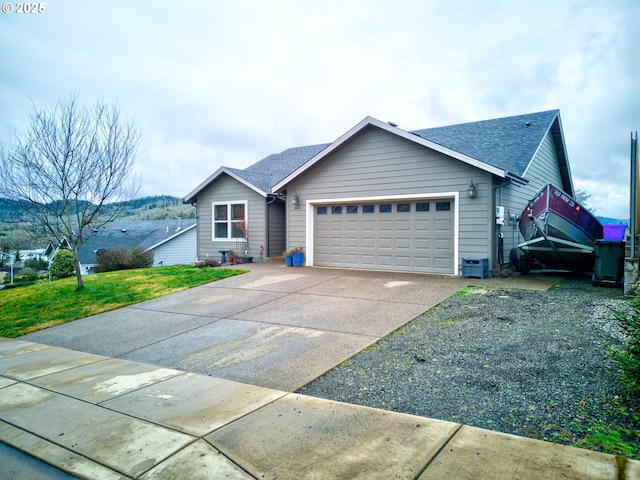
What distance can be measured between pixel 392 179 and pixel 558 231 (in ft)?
15.1

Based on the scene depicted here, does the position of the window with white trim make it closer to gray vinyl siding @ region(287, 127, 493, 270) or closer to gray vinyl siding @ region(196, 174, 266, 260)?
gray vinyl siding @ region(196, 174, 266, 260)

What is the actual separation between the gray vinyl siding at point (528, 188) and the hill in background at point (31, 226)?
439 inches

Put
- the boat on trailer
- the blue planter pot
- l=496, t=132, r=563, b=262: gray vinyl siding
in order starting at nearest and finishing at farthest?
the boat on trailer → l=496, t=132, r=563, b=262: gray vinyl siding → the blue planter pot

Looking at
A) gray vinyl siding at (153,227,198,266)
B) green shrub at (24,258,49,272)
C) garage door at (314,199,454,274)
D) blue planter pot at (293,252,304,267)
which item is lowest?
green shrub at (24,258,49,272)

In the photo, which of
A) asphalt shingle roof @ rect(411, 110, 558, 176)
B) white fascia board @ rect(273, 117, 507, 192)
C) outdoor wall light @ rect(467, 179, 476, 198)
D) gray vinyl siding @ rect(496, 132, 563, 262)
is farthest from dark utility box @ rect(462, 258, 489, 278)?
asphalt shingle roof @ rect(411, 110, 558, 176)

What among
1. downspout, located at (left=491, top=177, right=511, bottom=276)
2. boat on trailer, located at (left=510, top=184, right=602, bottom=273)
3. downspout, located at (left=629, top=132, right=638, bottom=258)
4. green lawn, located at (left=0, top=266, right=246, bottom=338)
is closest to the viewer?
downspout, located at (left=629, top=132, right=638, bottom=258)

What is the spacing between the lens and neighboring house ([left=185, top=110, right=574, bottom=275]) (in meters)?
11.0

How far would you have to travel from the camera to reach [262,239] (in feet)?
52.7

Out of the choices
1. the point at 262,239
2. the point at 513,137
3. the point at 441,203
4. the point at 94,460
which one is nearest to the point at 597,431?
the point at 94,460

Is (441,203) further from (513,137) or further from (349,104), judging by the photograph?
(349,104)

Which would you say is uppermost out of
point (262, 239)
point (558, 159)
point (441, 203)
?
point (558, 159)

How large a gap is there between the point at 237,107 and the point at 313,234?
12.3 m

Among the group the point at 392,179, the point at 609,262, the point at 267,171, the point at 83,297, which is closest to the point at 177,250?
the point at 267,171

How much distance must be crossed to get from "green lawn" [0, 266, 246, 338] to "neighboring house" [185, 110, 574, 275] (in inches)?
132
